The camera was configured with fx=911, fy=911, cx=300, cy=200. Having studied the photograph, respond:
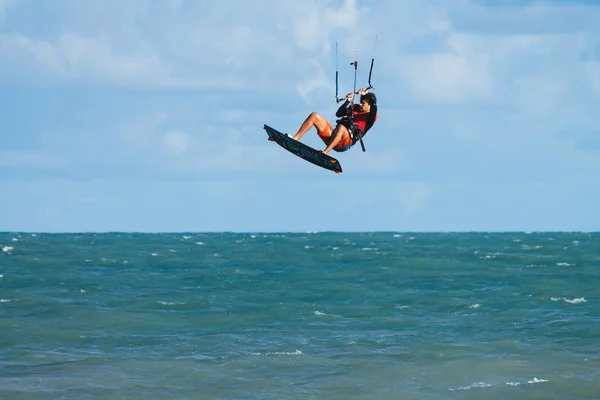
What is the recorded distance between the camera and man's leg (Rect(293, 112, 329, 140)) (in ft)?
52.0

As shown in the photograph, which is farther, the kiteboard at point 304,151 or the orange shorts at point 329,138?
the orange shorts at point 329,138

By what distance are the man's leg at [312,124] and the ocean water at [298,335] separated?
5449mm

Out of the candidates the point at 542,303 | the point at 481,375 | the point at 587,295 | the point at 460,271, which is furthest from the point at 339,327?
the point at 460,271

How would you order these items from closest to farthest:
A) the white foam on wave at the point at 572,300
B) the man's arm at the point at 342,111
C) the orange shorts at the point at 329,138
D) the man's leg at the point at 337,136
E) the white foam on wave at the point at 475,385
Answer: the man's leg at the point at 337,136, the orange shorts at the point at 329,138, the man's arm at the point at 342,111, the white foam on wave at the point at 475,385, the white foam on wave at the point at 572,300

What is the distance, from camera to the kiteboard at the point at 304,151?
1573 centimetres

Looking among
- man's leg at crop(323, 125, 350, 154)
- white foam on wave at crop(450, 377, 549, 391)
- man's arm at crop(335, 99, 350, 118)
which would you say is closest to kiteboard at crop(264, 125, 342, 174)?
man's leg at crop(323, 125, 350, 154)

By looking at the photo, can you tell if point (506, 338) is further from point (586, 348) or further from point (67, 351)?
point (67, 351)

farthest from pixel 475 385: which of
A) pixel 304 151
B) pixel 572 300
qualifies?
pixel 572 300

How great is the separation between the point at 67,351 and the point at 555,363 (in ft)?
38.6

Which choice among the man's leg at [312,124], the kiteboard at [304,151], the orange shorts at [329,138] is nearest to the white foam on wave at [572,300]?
the orange shorts at [329,138]

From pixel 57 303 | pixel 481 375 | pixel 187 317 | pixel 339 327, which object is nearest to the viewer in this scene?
pixel 481 375

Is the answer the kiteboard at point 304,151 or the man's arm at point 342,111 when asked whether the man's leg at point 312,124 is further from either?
the man's arm at point 342,111

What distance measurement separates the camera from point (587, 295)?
34.3 m

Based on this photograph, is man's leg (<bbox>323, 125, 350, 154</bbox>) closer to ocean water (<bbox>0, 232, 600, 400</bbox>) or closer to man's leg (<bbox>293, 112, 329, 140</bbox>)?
man's leg (<bbox>293, 112, 329, 140</bbox>)
